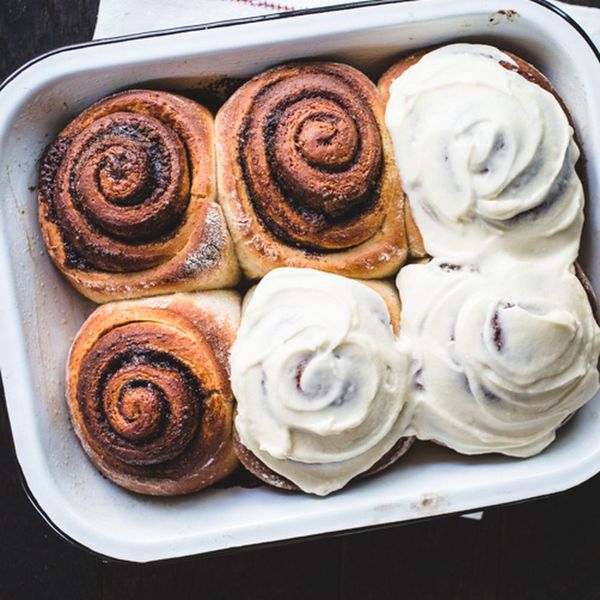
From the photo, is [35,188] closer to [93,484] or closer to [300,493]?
[93,484]

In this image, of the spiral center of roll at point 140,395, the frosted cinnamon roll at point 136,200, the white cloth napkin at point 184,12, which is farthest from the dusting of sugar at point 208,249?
the white cloth napkin at point 184,12

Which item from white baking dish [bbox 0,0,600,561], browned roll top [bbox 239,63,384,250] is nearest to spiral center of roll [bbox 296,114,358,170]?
browned roll top [bbox 239,63,384,250]

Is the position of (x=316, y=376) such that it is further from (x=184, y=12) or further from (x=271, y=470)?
(x=184, y=12)

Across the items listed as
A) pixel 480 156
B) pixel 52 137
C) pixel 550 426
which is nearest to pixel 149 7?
pixel 52 137

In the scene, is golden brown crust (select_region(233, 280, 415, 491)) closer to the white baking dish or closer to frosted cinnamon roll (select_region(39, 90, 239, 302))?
the white baking dish

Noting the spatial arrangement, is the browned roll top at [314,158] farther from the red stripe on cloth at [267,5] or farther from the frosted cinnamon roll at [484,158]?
the red stripe on cloth at [267,5]

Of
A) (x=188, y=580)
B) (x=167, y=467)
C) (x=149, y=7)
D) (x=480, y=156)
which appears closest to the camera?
(x=480, y=156)

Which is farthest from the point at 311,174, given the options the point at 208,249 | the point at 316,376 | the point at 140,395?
the point at 140,395
